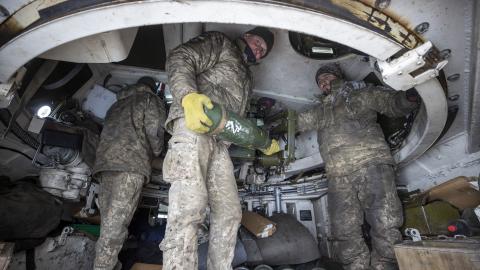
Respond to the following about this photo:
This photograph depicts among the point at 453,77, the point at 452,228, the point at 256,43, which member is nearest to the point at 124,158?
the point at 256,43

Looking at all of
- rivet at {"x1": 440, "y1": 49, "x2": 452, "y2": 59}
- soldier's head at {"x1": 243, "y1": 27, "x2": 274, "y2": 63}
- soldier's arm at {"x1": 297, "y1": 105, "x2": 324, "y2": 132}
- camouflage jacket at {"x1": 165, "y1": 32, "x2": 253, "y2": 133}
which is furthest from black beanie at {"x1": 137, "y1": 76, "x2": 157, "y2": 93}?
rivet at {"x1": 440, "y1": 49, "x2": 452, "y2": 59}

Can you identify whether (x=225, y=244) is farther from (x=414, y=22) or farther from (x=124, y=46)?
(x=414, y=22)

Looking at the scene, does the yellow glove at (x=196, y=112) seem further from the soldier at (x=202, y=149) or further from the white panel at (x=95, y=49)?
the white panel at (x=95, y=49)

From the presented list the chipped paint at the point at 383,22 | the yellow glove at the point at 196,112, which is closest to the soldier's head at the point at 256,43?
the yellow glove at the point at 196,112

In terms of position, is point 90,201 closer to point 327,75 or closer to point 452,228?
point 327,75

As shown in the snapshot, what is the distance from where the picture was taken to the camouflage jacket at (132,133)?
2.58 metres

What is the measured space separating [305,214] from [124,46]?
302 centimetres

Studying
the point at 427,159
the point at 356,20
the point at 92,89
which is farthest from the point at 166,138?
the point at 427,159

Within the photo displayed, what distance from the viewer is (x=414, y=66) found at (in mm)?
1481

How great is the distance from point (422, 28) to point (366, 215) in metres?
1.89

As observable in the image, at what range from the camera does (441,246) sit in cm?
169

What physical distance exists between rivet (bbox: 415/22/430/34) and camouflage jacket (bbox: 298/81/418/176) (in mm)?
1182

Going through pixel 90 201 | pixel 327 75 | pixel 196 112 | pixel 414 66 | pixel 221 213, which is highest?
pixel 327 75

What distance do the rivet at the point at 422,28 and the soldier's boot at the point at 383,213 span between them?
1598 mm
